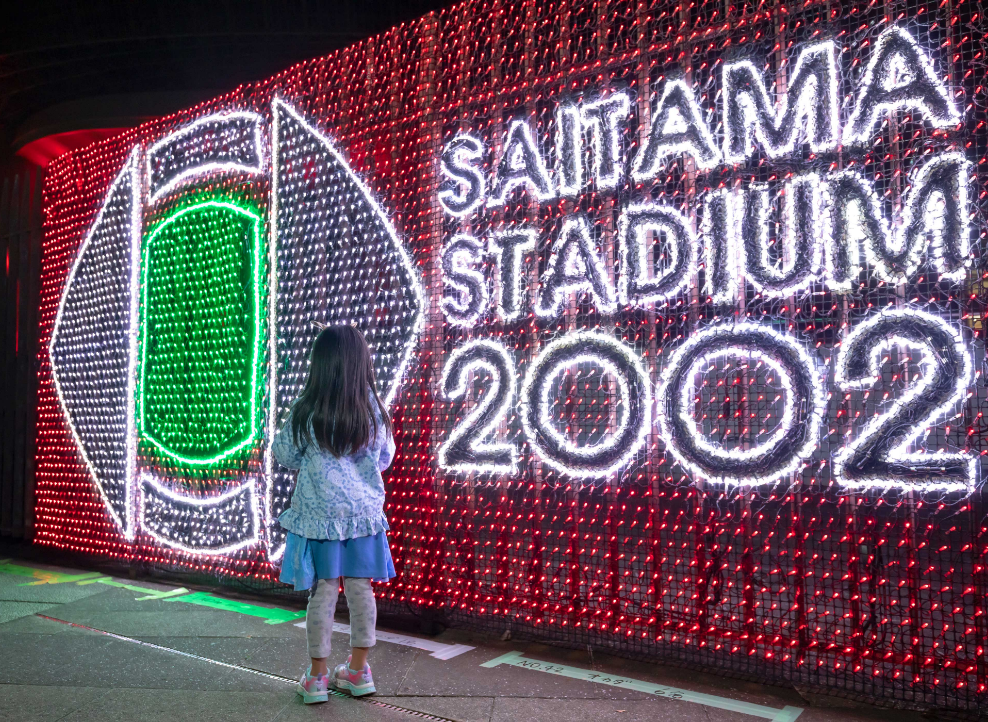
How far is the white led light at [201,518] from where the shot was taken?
5.19 metres

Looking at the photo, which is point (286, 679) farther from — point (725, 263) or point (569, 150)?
point (569, 150)

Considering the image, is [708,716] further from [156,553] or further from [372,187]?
[156,553]

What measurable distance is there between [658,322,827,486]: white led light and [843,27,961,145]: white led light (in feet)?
3.09

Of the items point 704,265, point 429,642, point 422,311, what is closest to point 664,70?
point 704,265

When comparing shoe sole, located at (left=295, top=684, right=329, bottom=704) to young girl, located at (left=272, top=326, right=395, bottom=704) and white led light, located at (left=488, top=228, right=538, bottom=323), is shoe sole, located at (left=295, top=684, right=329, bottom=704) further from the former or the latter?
white led light, located at (left=488, top=228, right=538, bottom=323)

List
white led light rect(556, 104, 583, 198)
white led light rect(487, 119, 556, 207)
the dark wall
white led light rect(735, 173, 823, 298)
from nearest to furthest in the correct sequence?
1. white led light rect(735, 173, 823, 298)
2. white led light rect(556, 104, 583, 198)
3. white led light rect(487, 119, 556, 207)
4. the dark wall

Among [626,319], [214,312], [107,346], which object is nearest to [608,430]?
[626,319]

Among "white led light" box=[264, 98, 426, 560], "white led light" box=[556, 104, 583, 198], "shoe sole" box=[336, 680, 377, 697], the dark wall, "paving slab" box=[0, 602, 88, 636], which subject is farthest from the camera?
the dark wall

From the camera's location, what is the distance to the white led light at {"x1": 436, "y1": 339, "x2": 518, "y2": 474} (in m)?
4.10

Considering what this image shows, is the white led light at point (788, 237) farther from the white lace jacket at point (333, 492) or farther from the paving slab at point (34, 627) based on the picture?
the paving slab at point (34, 627)

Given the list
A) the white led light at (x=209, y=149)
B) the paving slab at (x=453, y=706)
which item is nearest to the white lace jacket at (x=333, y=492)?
the paving slab at (x=453, y=706)

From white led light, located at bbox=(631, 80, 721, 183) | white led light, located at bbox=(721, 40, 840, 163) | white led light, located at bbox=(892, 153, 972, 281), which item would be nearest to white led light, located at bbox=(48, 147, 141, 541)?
white led light, located at bbox=(631, 80, 721, 183)

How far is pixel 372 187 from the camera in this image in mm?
4723

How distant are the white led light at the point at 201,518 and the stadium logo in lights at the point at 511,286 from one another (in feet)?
0.06
